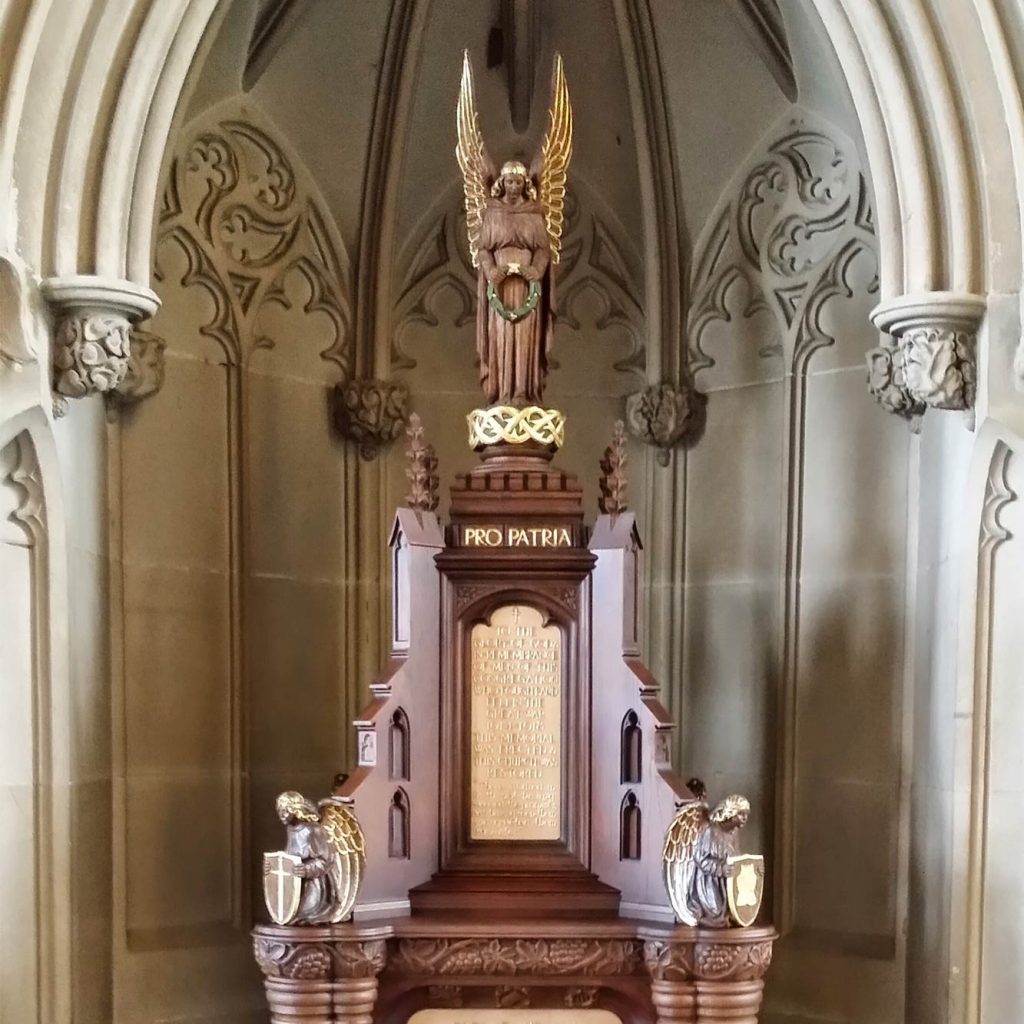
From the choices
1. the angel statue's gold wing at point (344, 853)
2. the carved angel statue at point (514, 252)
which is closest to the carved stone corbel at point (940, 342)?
the carved angel statue at point (514, 252)

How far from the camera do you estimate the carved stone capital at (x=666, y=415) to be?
5.76 meters

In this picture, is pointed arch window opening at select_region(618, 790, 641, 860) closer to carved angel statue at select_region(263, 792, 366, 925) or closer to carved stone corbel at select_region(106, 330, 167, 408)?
carved angel statue at select_region(263, 792, 366, 925)

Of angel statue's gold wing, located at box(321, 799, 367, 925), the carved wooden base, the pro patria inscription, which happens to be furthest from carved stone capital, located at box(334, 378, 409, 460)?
the carved wooden base

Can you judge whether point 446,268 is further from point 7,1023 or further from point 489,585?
point 7,1023

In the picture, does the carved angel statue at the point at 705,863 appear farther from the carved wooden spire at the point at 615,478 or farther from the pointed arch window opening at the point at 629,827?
the carved wooden spire at the point at 615,478

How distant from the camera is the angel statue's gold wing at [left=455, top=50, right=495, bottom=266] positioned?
4.59 metres

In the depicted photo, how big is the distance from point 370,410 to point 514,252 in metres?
1.39

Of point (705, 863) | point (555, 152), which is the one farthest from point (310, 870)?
point (555, 152)

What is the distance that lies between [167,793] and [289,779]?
507 millimetres

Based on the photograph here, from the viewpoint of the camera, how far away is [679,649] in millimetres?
5770

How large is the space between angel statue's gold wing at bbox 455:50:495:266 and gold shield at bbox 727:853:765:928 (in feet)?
6.21

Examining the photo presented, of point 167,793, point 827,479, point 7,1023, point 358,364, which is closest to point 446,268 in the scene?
point 358,364

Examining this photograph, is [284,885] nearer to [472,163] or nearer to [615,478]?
[615,478]

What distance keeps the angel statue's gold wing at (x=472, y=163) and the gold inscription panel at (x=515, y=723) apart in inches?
44.2
